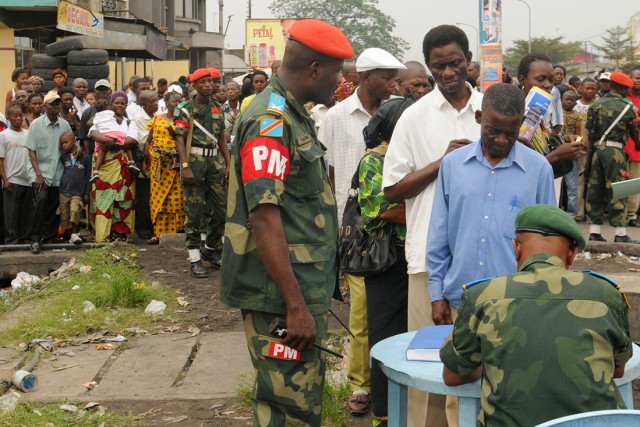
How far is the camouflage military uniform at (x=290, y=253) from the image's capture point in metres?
3.56

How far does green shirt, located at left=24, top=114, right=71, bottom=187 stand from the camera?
11133mm

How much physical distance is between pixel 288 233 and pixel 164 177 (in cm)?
789

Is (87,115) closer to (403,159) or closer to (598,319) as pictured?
(403,159)

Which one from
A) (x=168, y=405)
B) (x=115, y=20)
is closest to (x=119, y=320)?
(x=168, y=405)

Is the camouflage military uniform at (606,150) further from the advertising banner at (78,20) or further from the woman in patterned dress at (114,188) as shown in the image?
the advertising banner at (78,20)

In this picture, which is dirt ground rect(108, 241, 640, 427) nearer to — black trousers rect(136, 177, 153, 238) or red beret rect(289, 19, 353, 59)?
black trousers rect(136, 177, 153, 238)

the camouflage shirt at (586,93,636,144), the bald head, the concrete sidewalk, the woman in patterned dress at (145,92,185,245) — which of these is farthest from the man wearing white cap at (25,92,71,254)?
the camouflage shirt at (586,93,636,144)

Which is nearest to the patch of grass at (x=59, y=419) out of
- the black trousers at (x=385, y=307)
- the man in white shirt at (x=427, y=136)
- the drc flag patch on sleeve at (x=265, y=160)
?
the black trousers at (x=385, y=307)

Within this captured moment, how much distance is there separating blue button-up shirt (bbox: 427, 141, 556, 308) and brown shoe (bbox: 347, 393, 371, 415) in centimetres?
168

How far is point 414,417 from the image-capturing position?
442cm

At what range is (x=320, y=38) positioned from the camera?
3.57 meters

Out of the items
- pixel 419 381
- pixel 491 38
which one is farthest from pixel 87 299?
pixel 491 38

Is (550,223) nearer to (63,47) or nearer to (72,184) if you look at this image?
(72,184)

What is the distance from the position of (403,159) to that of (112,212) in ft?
25.4
